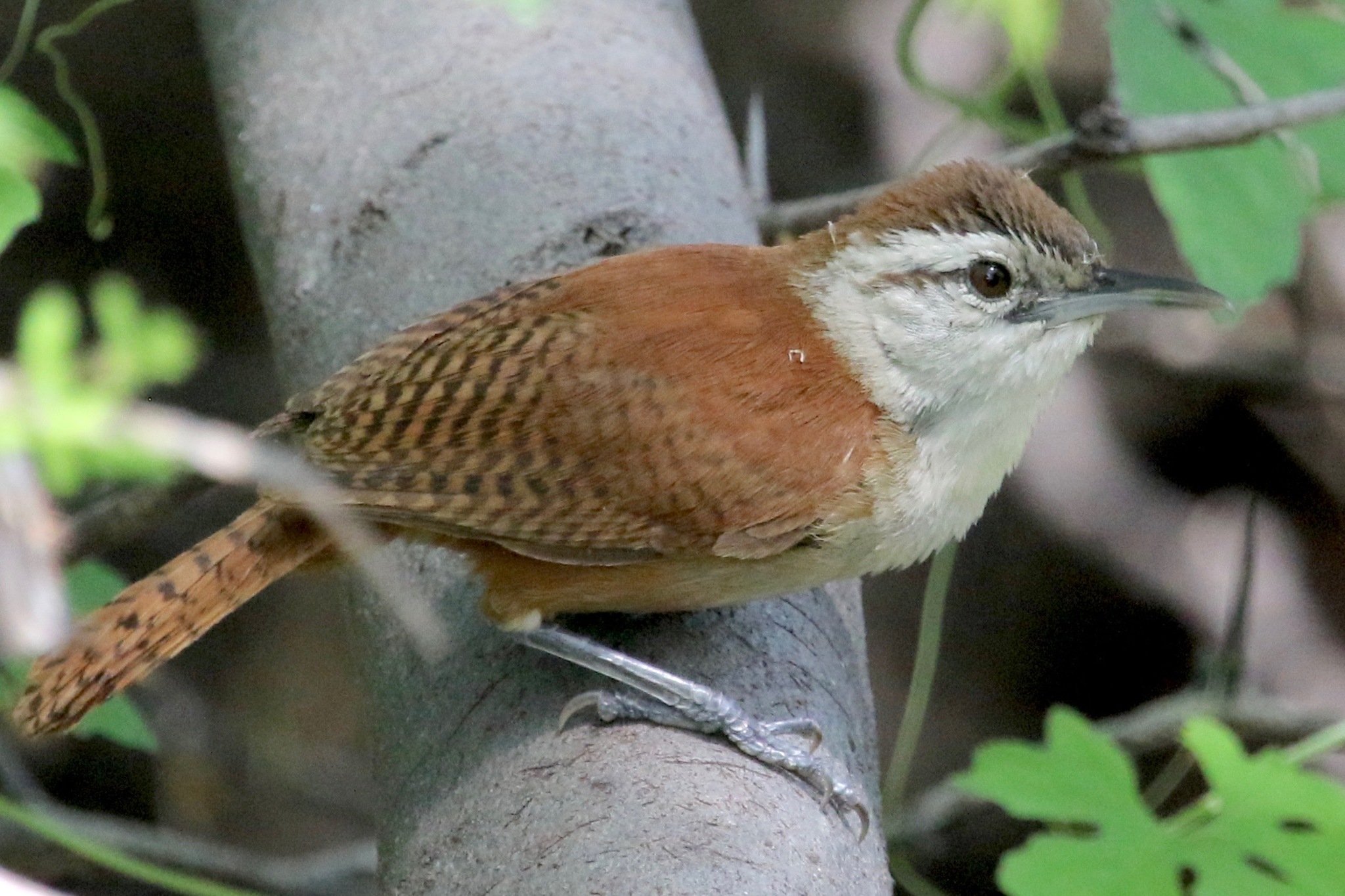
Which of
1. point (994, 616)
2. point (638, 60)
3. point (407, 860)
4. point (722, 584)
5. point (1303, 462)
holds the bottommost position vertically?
point (994, 616)

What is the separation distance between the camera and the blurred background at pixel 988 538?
4102 millimetres

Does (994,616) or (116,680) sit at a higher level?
(116,680)

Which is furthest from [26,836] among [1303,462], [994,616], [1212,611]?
[1303,462]

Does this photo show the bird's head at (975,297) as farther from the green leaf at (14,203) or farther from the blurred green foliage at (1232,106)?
the green leaf at (14,203)

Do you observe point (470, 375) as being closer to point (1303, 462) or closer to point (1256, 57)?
point (1256, 57)

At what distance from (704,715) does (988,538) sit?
100 inches

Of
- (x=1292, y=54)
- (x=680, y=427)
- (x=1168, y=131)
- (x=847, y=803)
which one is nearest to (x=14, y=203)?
(x=680, y=427)

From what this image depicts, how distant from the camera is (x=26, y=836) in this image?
11.0 ft

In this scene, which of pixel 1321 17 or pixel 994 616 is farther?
pixel 994 616

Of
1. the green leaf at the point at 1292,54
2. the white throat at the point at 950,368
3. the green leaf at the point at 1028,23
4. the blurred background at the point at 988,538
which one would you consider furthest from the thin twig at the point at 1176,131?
the blurred background at the point at 988,538

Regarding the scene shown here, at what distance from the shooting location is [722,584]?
83.7 inches

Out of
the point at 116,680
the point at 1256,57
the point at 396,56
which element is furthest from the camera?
the point at 1256,57

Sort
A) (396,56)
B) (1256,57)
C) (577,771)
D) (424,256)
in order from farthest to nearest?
1. (1256,57)
2. (396,56)
3. (424,256)
4. (577,771)

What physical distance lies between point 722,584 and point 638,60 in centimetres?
117
